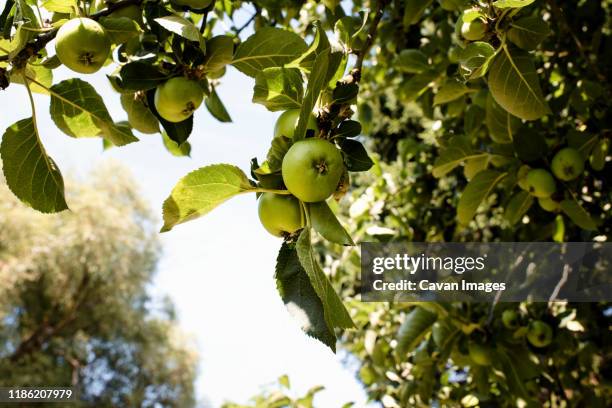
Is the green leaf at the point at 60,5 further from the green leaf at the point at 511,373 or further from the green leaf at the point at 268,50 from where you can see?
the green leaf at the point at 511,373

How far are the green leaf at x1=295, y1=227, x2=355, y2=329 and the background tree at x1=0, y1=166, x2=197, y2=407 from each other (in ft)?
40.0

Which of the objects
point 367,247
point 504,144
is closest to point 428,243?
point 367,247

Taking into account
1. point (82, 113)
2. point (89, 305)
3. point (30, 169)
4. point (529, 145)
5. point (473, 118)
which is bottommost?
point (30, 169)

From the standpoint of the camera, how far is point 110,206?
45.9ft

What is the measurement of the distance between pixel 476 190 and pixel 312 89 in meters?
0.83

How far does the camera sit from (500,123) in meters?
1.35

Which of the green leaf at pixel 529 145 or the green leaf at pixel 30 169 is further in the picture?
the green leaf at pixel 529 145

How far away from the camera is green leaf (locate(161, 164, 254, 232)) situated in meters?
0.69

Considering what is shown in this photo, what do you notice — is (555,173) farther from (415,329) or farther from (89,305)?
(89,305)

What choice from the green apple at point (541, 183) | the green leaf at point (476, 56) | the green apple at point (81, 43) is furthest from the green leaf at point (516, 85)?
the green apple at point (81, 43)

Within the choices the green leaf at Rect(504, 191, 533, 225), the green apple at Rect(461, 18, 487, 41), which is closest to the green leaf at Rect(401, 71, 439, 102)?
the green leaf at Rect(504, 191, 533, 225)

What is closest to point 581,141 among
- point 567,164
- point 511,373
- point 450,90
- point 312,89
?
point 567,164

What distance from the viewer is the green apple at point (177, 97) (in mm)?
835

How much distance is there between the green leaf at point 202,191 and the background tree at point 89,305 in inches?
475
